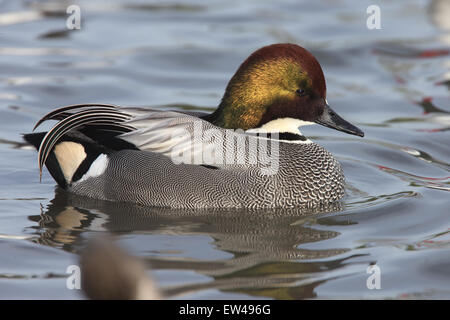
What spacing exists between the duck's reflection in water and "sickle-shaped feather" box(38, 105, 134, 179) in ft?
1.67

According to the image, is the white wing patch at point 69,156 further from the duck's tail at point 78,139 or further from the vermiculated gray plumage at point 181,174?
the vermiculated gray plumage at point 181,174

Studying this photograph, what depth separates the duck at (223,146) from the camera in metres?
6.62

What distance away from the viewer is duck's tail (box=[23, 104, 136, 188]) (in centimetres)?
677

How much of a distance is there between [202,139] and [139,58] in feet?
16.6

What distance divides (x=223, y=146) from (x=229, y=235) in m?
0.70

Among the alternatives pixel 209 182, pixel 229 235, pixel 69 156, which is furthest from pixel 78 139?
pixel 229 235

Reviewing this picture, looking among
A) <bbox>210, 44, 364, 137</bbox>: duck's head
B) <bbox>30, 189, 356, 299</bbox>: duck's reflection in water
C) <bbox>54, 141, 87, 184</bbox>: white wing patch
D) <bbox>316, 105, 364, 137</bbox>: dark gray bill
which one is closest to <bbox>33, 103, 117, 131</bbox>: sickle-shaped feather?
<bbox>54, 141, 87, 184</bbox>: white wing patch

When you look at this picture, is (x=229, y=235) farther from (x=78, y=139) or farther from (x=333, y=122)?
(x=78, y=139)

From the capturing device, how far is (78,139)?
22.8 feet

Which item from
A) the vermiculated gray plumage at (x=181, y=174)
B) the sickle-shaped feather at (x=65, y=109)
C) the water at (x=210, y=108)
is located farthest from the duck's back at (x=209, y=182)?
the sickle-shaped feather at (x=65, y=109)

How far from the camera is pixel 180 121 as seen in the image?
672 centimetres

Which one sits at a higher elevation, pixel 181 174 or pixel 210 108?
pixel 210 108

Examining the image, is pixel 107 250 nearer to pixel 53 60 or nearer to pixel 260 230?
pixel 260 230

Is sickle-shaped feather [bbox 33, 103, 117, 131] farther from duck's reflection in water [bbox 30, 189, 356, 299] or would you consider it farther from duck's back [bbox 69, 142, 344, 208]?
duck's reflection in water [bbox 30, 189, 356, 299]
